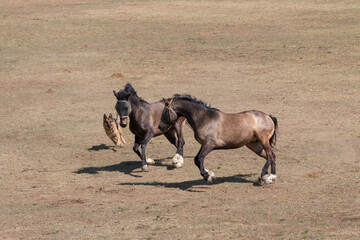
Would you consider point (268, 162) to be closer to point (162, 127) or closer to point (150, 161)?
point (162, 127)

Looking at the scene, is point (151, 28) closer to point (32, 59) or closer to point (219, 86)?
point (32, 59)

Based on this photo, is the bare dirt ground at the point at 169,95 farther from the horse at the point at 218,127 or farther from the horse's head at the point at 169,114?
the horse's head at the point at 169,114

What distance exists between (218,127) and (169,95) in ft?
44.6

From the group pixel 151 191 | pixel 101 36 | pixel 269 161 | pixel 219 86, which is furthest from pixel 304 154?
pixel 101 36

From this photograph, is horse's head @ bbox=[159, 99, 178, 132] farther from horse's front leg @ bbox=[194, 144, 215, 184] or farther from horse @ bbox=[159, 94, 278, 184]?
horse's front leg @ bbox=[194, 144, 215, 184]

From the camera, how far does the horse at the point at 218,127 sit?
62.3 feet

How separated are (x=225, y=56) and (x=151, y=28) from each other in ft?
32.5

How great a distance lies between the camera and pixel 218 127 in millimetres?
19078

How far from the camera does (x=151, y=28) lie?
161 feet

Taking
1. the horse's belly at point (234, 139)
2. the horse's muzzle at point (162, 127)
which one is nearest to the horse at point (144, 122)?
the horse's muzzle at point (162, 127)

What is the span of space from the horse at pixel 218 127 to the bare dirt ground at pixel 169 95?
3.25 feet

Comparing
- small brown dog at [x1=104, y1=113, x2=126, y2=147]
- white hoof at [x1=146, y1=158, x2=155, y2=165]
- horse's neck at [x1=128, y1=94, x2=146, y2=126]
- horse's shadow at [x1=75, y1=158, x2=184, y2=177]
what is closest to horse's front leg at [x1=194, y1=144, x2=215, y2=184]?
horse's shadow at [x1=75, y1=158, x2=184, y2=177]

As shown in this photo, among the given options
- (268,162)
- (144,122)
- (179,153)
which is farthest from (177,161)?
(268,162)

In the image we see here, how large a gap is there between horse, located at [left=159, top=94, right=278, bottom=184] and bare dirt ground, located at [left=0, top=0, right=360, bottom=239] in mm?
990
